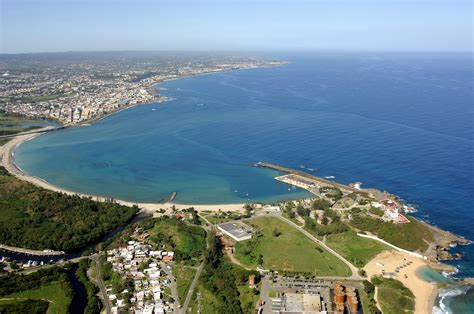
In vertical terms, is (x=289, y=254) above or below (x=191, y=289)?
above

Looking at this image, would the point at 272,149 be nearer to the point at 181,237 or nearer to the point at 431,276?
the point at 181,237

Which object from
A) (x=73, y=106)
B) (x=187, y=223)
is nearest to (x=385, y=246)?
(x=187, y=223)

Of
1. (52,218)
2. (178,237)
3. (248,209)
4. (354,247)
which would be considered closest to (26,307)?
(178,237)

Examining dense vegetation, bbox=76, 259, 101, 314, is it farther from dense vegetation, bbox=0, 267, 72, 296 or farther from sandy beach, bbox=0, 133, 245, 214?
sandy beach, bbox=0, 133, 245, 214

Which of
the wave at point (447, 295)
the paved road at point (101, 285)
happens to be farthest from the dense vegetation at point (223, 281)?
the wave at point (447, 295)

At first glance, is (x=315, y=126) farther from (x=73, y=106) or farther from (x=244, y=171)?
(x=73, y=106)

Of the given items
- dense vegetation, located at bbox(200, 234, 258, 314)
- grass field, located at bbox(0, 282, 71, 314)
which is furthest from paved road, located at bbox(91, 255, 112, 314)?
dense vegetation, located at bbox(200, 234, 258, 314)
